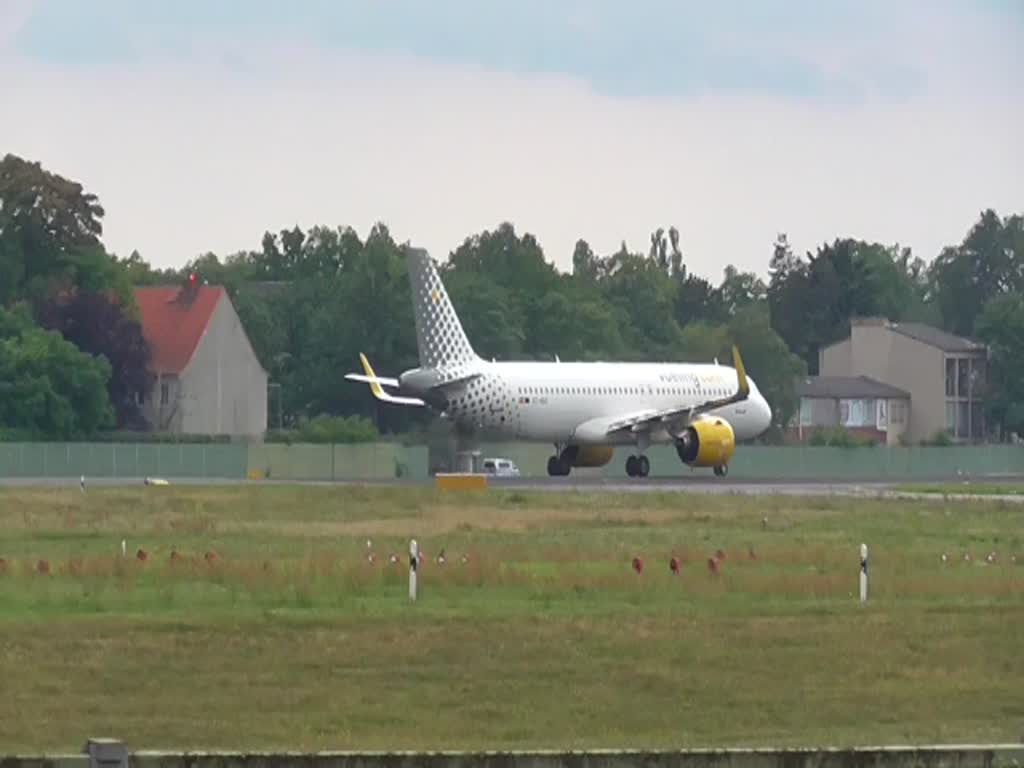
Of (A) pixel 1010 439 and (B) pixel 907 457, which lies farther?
(A) pixel 1010 439

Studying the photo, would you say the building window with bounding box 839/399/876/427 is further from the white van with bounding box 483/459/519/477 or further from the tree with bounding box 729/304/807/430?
the white van with bounding box 483/459/519/477

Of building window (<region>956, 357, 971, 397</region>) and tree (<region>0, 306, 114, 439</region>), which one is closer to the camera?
tree (<region>0, 306, 114, 439</region>)

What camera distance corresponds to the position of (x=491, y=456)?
108 meters

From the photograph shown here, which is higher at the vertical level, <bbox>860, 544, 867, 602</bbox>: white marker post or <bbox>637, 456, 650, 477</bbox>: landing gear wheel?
<bbox>637, 456, 650, 477</bbox>: landing gear wheel

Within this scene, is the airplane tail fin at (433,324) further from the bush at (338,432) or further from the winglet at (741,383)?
the bush at (338,432)

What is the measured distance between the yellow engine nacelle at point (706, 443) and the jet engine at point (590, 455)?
4.10 meters

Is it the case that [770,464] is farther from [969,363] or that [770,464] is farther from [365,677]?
[365,677]

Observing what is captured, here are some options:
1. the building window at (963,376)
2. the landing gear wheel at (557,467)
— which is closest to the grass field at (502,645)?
the landing gear wheel at (557,467)

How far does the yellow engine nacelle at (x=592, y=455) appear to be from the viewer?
94.4 m

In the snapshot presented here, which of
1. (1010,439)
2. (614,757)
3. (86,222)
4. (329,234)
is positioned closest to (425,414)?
(86,222)

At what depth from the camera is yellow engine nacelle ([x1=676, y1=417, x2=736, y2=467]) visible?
89.9 m

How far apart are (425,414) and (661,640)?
84220 millimetres

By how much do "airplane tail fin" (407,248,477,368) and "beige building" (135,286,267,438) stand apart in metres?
37.6

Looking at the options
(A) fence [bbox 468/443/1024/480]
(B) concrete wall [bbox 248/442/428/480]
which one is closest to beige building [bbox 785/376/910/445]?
(A) fence [bbox 468/443/1024/480]
